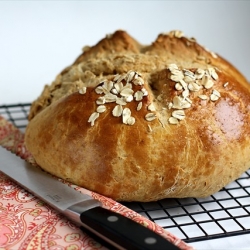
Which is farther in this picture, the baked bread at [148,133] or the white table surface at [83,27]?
the white table surface at [83,27]

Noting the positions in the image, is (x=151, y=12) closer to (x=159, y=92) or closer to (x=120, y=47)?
(x=120, y=47)

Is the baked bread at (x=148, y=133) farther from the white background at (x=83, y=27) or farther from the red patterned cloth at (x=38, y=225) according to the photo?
the white background at (x=83, y=27)

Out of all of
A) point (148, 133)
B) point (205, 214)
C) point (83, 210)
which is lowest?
point (205, 214)

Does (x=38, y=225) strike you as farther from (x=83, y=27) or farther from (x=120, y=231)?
(x=83, y=27)

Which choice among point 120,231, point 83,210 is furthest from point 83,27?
point 120,231

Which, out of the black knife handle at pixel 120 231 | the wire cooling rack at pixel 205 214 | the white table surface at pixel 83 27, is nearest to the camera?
the black knife handle at pixel 120 231

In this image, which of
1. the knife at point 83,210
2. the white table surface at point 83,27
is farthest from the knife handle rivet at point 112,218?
the white table surface at point 83,27

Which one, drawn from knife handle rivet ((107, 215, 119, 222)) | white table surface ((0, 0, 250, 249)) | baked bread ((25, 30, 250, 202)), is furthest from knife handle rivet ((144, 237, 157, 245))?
white table surface ((0, 0, 250, 249))
